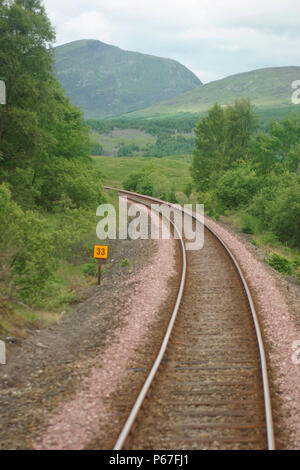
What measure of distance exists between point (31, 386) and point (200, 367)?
3.24 m

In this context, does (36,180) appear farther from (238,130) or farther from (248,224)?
(238,130)

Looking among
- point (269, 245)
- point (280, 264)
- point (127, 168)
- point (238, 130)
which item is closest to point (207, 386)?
point (280, 264)

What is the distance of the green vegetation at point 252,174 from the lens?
1141 inches

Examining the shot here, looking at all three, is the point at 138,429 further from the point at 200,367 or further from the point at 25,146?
the point at 25,146

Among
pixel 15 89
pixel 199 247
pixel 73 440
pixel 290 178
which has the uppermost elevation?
pixel 15 89

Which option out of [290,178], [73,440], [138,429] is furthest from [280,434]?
[290,178]

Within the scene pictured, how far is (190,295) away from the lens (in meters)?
13.2

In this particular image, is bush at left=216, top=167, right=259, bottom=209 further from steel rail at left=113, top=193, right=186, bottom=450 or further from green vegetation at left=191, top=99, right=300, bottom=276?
steel rail at left=113, top=193, right=186, bottom=450

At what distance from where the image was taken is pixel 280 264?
62.8 feet

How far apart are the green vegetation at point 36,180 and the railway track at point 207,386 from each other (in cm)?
412

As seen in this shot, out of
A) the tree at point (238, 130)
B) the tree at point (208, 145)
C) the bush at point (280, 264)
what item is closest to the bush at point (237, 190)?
the tree at point (208, 145)

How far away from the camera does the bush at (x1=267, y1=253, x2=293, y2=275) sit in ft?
62.3

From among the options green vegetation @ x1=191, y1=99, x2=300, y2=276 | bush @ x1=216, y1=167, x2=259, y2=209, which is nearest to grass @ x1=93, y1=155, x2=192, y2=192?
green vegetation @ x1=191, y1=99, x2=300, y2=276
